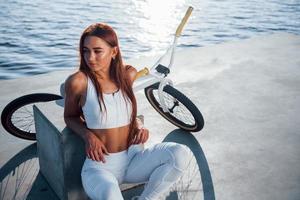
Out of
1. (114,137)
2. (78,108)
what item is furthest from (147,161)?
(78,108)

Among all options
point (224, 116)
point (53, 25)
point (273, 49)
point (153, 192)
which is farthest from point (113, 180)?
point (53, 25)

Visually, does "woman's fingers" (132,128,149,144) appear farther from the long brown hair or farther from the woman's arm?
the woman's arm

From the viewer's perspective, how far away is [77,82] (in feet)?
9.32

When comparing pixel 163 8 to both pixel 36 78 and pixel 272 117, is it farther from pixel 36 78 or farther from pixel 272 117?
pixel 272 117

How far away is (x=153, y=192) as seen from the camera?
2961 millimetres

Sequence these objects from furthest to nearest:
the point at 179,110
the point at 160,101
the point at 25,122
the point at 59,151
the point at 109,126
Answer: the point at 179,110 → the point at 25,122 → the point at 160,101 → the point at 59,151 → the point at 109,126

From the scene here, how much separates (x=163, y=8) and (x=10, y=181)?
17701mm

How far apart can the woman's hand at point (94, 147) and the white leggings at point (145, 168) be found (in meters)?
0.08

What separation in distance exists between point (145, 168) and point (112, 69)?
0.86m

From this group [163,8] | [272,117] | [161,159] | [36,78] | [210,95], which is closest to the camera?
[161,159]

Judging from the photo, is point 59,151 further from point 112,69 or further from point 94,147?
point 112,69

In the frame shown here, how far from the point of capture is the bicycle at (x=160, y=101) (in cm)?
431

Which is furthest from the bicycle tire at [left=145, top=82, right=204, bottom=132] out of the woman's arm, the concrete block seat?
the woman's arm

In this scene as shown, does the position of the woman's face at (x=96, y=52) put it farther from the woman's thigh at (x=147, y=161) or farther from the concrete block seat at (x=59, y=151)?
the woman's thigh at (x=147, y=161)
